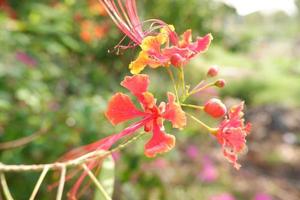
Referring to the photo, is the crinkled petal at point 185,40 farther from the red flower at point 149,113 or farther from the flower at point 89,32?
the flower at point 89,32

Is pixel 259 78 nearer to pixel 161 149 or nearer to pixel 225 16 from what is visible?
pixel 225 16

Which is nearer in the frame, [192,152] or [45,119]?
[45,119]

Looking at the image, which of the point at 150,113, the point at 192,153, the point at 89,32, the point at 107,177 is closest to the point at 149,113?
the point at 150,113

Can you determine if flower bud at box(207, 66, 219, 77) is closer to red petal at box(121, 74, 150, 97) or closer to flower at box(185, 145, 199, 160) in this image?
red petal at box(121, 74, 150, 97)

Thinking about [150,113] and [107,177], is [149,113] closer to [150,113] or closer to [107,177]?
[150,113]

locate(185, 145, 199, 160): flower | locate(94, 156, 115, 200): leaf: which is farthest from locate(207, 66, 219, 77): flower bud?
locate(185, 145, 199, 160): flower

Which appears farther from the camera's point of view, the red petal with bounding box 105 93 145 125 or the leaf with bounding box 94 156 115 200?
the leaf with bounding box 94 156 115 200

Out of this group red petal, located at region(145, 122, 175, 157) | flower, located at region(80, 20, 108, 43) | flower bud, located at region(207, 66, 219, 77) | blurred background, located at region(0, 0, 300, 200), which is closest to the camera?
red petal, located at region(145, 122, 175, 157)

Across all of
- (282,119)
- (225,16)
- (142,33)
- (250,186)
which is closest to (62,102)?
(225,16)
